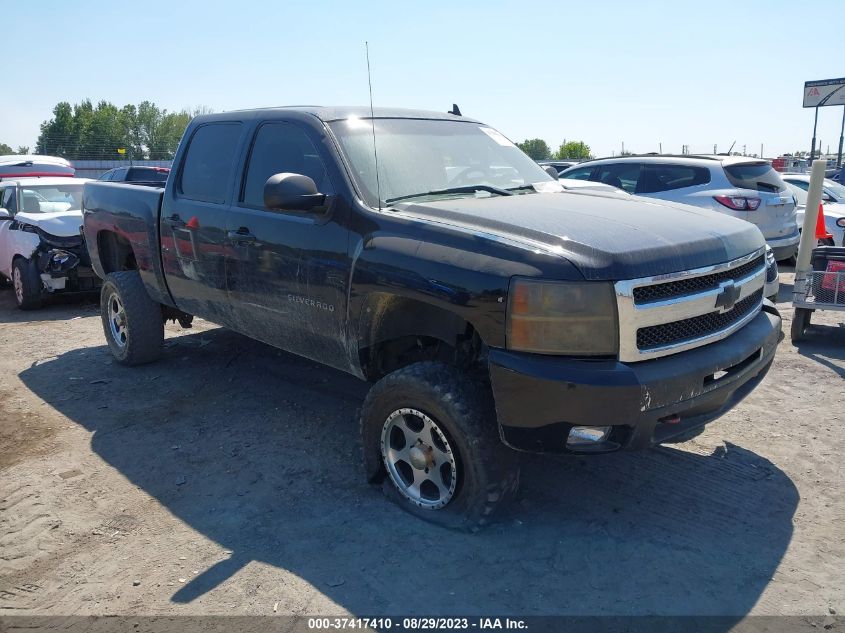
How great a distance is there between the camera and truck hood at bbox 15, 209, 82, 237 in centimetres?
905

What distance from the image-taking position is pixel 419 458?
3574mm

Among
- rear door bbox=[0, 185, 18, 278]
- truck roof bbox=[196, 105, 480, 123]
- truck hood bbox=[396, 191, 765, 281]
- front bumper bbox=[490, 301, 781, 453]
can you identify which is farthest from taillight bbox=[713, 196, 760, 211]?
rear door bbox=[0, 185, 18, 278]

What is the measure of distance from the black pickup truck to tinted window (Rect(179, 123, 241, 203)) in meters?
0.02

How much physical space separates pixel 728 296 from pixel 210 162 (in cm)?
353

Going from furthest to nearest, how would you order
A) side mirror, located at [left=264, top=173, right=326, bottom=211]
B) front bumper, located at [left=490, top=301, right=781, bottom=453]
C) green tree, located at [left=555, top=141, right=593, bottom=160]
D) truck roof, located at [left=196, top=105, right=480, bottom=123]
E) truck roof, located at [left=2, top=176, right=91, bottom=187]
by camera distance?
green tree, located at [left=555, top=141, right=593, bottom=160] → truck roof, located at [left=2, top=176, right=91, bottom=187] → truck roof, located at [left=196, top=105, right=480, bottom=123] → side mirror, located at [left=264, top=173, right=326, bottom=211] → front bumper, located at [left=490, top=301, right=781, bottom=453]

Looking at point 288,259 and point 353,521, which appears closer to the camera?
point 353,521

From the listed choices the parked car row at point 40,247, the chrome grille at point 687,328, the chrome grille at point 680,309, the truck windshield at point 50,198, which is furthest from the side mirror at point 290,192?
the truck windshield at point 50,198

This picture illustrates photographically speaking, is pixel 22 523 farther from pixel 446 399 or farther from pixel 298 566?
pixel 446 399

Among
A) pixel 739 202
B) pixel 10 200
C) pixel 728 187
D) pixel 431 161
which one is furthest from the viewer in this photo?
pixel 10 200

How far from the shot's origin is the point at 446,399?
3.27 meters

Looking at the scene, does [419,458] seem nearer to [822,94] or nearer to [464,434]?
[464,434]

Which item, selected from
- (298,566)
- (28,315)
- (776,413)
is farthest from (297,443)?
(28,315)

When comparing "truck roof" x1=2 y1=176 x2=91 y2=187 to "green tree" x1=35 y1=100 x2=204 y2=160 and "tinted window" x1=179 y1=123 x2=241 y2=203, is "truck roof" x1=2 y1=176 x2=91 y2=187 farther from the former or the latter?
"green tree" x1=35 y1=100 x2=204 y2=160

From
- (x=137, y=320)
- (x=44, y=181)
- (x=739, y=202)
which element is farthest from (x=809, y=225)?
(x=44, y=181)
